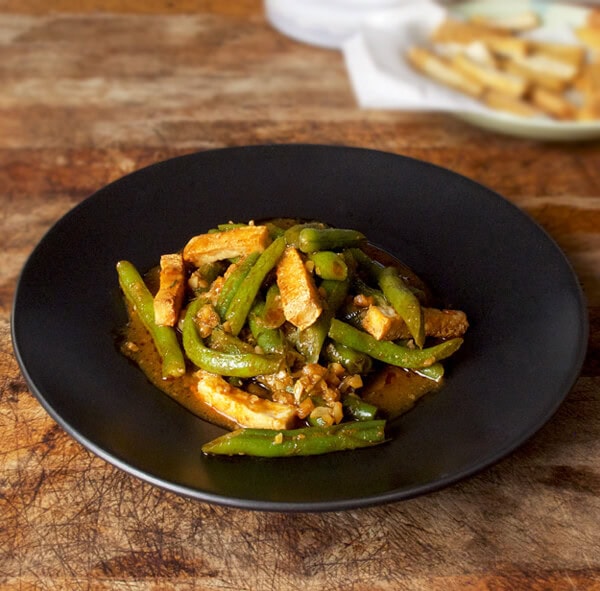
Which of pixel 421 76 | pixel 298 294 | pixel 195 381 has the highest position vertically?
pixel 298 294

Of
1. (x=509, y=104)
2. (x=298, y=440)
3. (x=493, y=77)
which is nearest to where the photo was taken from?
(x=298, y=440)

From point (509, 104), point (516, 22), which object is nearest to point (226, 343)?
point (509, 104)

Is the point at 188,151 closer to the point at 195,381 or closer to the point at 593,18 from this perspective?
the point at 195,381

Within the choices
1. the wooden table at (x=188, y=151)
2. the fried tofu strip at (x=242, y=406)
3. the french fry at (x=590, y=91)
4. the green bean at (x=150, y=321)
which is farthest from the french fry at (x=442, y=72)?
the fried tofu strip at (x=242, y=406)

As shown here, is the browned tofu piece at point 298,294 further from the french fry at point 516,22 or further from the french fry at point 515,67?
the french fry at point 516,22

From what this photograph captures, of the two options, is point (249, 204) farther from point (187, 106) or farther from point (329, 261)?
point (187, 106)

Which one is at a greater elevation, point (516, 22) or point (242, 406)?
point (516, 22)
